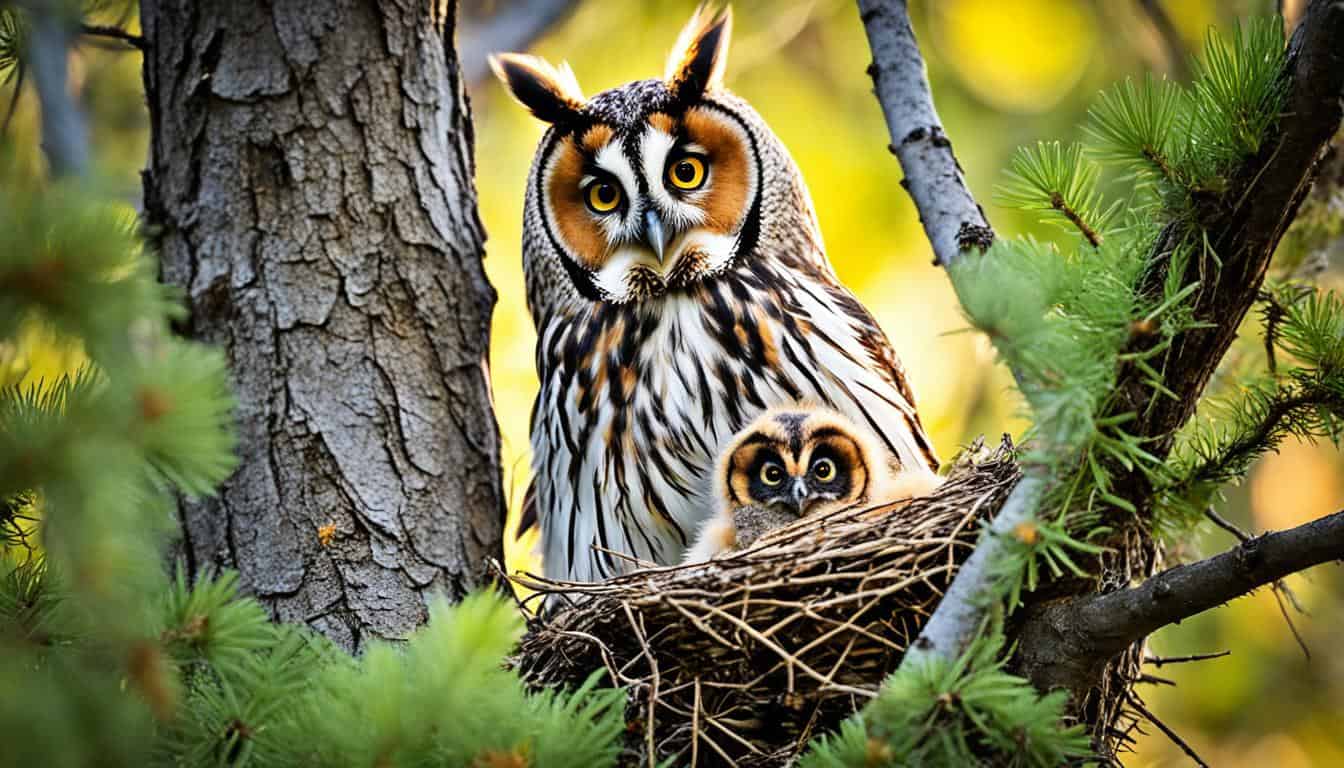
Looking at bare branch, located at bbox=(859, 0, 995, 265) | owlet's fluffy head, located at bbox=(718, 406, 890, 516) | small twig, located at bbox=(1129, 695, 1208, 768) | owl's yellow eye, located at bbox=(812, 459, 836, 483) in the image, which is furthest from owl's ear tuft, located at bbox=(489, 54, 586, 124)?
small twig, located at bbox=(1129, 695, 1208, 768)

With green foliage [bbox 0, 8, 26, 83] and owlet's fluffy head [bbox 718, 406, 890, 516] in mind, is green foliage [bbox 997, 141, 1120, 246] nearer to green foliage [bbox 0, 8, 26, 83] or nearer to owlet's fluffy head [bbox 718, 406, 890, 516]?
owlet's fluffy head [bbox 718, 406, 890, 516]

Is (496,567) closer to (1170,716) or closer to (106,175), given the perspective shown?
(106,175)

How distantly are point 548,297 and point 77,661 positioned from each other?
187cm

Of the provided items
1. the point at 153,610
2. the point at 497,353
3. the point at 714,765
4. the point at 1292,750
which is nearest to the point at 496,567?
the point at 714,765

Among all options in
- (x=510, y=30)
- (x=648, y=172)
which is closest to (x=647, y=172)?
(x=648, y=172)

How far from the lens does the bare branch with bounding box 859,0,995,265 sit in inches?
92.4

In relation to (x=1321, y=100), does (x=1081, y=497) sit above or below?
below

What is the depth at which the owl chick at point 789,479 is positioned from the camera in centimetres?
245

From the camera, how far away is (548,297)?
3.04m

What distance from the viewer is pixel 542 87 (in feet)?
9.55

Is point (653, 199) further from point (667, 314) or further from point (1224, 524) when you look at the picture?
point (1224, 524)

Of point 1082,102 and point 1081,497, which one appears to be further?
point 1082,102

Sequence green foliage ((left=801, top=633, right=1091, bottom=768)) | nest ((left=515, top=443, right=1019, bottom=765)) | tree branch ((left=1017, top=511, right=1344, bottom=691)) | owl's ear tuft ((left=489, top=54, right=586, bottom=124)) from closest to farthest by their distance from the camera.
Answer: green foliage ((left=801, top=633, right=1091, bottom=768)), tree branch ((left=1017, top=511, right=1344, bottom=691)), nest ((left=515, top=443, right=1019, bottom=765)), owl's ear tuft ((left=489, top=54, right=586, bottom=124))

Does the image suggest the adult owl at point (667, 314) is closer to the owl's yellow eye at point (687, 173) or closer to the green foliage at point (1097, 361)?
the owl's yellow eye at point (687, 173)
